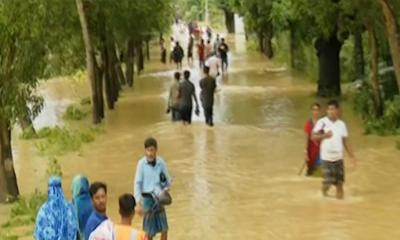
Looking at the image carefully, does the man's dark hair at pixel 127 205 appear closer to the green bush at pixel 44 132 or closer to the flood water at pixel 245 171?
the flood water at pixel 245 171

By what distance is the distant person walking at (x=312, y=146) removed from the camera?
1544 cm

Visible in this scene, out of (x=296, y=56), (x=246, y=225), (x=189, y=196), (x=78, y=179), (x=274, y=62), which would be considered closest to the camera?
(x=78, y=179)

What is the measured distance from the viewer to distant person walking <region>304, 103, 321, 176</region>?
15.4 metres

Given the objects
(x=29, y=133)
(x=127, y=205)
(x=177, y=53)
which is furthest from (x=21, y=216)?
(x=177, y=53)

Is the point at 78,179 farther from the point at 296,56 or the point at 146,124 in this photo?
the point at 296,56

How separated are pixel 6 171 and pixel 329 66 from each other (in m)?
17.0

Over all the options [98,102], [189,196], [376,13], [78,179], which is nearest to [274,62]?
[98,102]

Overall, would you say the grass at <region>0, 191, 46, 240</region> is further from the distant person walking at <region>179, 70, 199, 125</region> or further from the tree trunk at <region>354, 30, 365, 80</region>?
the tree trunk at <region>354, 30, 365, 80</region>

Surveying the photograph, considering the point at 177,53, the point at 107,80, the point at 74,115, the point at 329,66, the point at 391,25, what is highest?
the point at 391,25

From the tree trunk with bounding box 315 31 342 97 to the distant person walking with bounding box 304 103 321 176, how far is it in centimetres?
1458

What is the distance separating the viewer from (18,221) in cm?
1431

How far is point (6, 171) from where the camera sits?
16.3m

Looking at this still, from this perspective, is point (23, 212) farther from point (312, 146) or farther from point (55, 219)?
point (55, 219)

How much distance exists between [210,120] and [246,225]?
34.5ft
